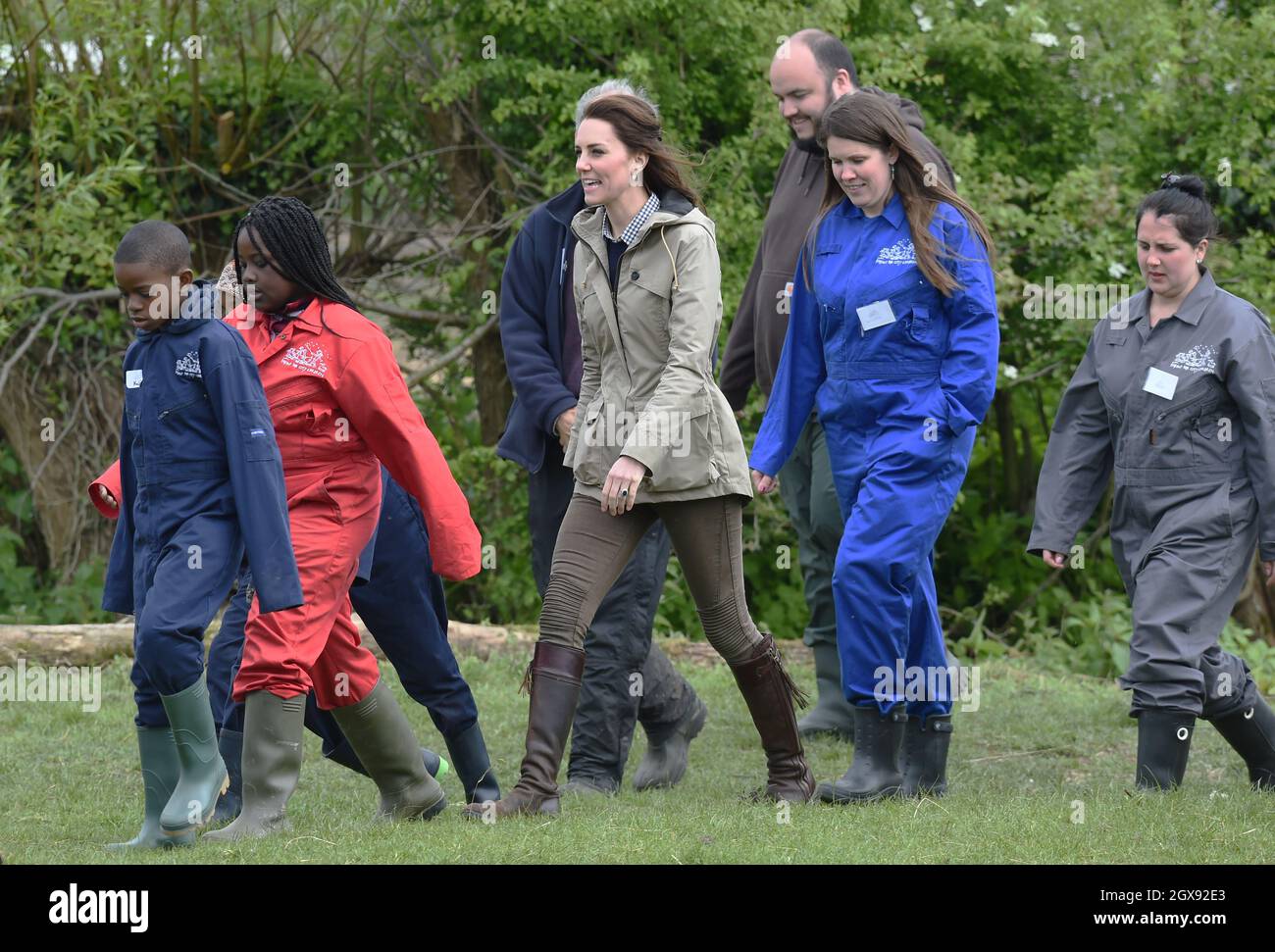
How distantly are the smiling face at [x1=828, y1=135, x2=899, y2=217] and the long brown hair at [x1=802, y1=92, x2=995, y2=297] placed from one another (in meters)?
0.02

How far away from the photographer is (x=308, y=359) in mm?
4957

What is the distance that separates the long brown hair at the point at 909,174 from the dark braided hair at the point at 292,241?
166 cm

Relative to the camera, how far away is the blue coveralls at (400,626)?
210 inches

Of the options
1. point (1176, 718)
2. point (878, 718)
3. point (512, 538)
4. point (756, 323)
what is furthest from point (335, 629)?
point (512, 538)

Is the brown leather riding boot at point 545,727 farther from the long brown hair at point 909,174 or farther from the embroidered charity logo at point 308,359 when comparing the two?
the long brown hair at point 909,174

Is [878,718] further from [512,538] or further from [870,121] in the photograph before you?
[512,538]

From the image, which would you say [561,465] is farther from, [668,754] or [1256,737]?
[1256,737]

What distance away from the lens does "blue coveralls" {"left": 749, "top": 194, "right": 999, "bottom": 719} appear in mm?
5383

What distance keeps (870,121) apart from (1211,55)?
5.41 m

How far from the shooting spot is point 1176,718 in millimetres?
5633

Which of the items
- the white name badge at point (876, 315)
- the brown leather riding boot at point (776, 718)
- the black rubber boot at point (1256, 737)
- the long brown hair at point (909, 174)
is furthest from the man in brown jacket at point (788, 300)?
the black rubber boot at point (1256, 737)

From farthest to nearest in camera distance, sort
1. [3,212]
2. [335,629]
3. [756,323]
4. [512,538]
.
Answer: [512,538]
[3,212]
[756,323]
[335,629]

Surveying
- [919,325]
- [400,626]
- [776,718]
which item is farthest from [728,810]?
[919,325]

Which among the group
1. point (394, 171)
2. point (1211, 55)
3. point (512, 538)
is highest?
point (1211, 55)
